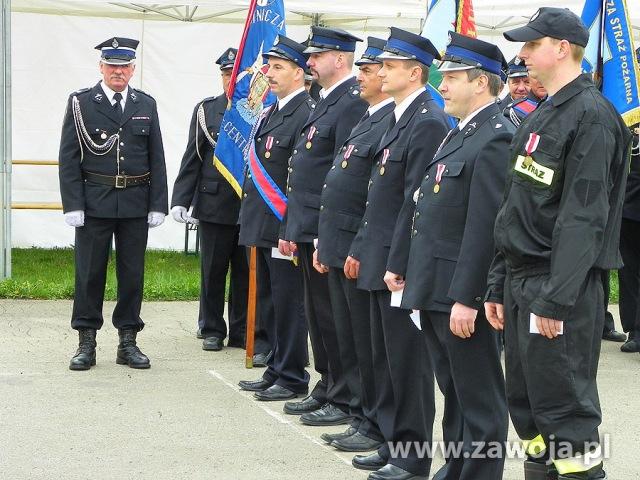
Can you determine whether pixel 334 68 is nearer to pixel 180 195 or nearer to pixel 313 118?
pixel 313 118

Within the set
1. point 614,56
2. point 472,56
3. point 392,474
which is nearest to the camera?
point 472,56

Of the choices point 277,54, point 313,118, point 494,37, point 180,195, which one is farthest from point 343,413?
point 494,37

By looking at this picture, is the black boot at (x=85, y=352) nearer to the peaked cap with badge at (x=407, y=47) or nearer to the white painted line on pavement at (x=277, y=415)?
the white painted line on pavement at (x=277, y=415)

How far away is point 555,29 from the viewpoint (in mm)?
4129

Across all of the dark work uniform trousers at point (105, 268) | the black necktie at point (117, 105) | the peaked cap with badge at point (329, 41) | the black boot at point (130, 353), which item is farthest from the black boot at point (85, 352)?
the peaked cap with badge at point (329, 41)

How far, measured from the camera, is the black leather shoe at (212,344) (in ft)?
27.9

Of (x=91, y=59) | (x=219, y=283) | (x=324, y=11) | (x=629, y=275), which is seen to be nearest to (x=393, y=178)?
(x=219, y=283)

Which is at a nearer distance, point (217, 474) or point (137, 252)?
point (217, 474)

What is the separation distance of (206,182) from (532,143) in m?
4.80

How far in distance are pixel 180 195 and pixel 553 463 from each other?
501 cm

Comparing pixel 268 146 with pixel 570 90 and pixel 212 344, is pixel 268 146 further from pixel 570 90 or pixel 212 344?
pixel 570 90

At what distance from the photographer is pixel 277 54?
6.88 metres

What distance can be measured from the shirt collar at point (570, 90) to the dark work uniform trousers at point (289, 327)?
3.16 meters

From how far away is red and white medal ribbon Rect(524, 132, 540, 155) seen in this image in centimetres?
411
